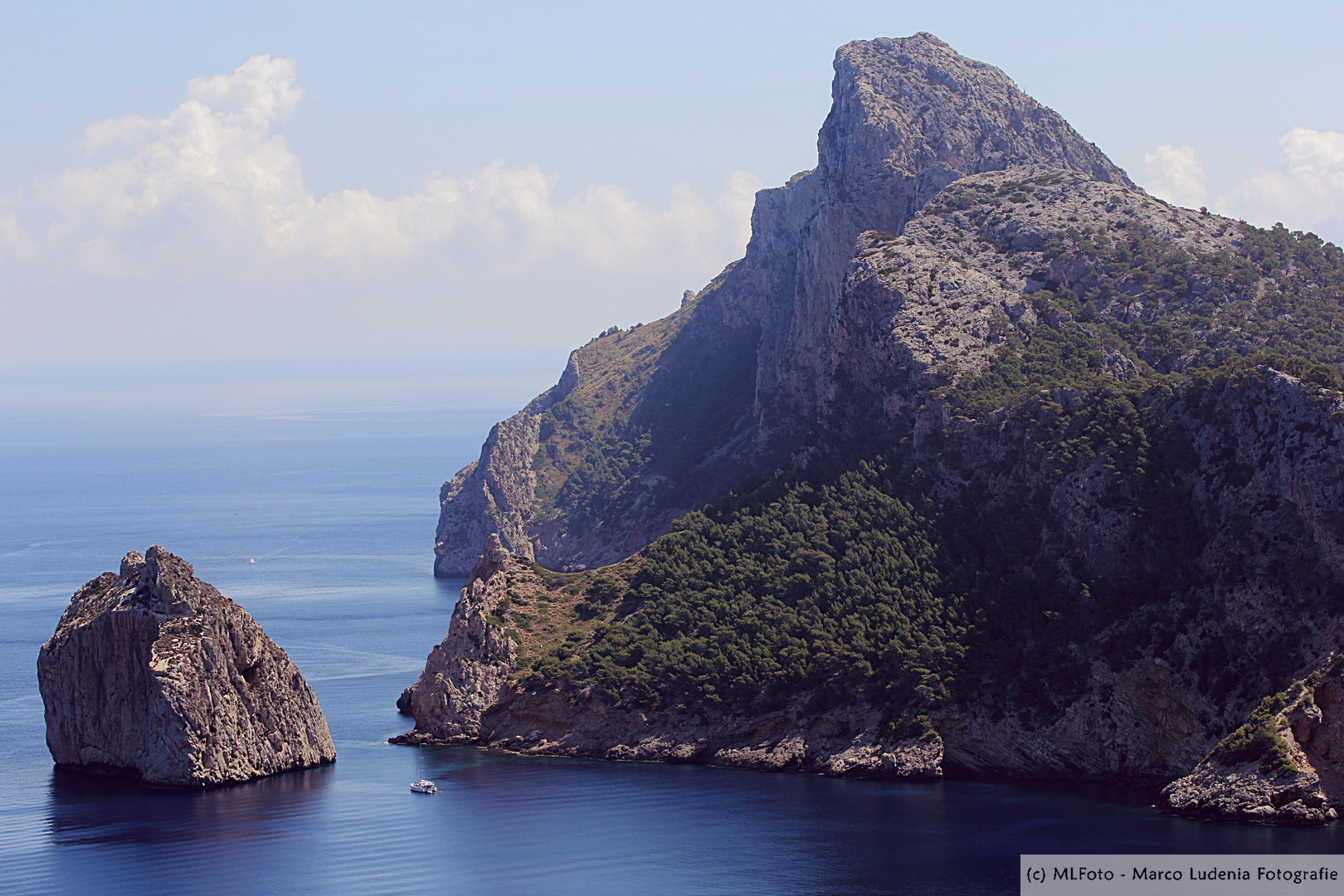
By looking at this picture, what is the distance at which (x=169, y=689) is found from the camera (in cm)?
8812

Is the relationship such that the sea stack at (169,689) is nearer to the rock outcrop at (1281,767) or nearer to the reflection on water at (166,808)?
the reflection on water at (166,808)

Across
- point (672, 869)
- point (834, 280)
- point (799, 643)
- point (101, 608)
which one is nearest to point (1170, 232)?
point (834, 280)

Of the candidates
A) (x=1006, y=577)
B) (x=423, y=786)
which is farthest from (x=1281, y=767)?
(x=423, y=786)

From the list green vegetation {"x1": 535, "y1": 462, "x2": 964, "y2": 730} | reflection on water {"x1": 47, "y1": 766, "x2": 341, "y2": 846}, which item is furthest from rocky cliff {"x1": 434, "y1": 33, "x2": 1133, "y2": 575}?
reflection on water {"x1": 47, "y1": 766, "x2": 341, "y2": 846}

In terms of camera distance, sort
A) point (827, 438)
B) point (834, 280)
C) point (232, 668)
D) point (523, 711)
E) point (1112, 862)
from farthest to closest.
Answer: point (834, 280), point (827, 438), point (523, 711), point (232, 668), point (1112, 862)

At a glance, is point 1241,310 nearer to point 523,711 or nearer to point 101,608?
point 523,711

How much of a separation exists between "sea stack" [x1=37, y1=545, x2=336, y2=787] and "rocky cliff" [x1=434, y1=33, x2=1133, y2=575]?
51891 mm

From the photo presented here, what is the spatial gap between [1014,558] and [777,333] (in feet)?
261

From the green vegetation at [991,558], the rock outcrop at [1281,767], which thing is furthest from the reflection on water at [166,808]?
the rock outcrop at [1281,767]

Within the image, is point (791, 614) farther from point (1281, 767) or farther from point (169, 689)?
point (169, 689)

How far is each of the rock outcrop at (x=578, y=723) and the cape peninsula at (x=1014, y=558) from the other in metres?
0.18

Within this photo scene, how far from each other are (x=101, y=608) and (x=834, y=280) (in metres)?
80.1

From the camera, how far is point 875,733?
3602 inches

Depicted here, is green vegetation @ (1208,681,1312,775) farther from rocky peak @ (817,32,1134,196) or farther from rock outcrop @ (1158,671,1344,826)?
rocky peak @ (817,32,1134,196)
